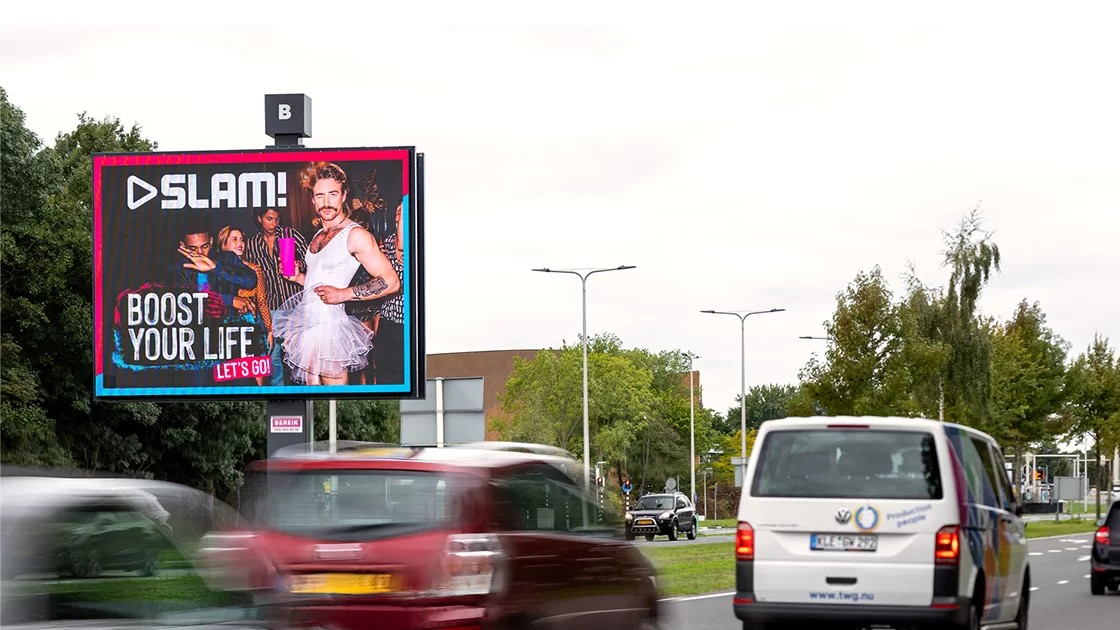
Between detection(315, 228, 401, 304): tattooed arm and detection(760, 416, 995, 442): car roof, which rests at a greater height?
detection(315, 228, 401, 304): tattooed arm

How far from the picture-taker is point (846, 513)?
12664mm

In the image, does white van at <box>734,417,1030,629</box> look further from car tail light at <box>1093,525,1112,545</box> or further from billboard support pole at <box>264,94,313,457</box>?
billboard support pole at <box>264,94,313,457</box>

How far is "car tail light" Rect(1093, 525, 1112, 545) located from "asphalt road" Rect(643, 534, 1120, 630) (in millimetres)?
758

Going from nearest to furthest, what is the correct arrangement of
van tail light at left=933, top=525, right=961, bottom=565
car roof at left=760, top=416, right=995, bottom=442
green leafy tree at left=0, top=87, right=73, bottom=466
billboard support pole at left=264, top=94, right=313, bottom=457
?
1. van tail light at left=933, top=525, right=961, bottom=565
2. car roof at left=760, top=416, right=995, bottom=442
3. billboard support pole at left=264, top=94, right=313, bottom=457
4. green leafy tree at left=0, top=87, right=73, bottom=466

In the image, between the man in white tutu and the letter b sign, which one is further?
the letter b sign

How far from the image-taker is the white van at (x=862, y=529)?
12.4 metres

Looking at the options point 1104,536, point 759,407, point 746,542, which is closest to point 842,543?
point 746,542

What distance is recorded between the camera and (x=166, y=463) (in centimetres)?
5225

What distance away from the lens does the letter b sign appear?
2927 cm

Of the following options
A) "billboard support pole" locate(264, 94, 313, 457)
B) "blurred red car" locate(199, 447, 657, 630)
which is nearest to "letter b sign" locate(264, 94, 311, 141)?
"billboard support pole" locate(264, 94, 313, 457)

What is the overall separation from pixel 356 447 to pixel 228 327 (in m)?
17.4

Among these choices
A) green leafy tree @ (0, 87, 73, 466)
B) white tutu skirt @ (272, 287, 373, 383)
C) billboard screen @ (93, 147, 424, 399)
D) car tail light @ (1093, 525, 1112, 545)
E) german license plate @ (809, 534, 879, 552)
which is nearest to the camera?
german license plate @ (809, 534, 879, 552)

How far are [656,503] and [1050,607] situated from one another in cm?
3576

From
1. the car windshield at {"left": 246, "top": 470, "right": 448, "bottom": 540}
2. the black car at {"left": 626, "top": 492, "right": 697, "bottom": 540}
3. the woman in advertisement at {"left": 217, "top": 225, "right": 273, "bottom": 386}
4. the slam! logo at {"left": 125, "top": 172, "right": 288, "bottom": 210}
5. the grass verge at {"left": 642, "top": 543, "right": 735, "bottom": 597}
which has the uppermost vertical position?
the slam! logo at {"left": 125, "top": 172, "right": 288, "bottom": 210}
